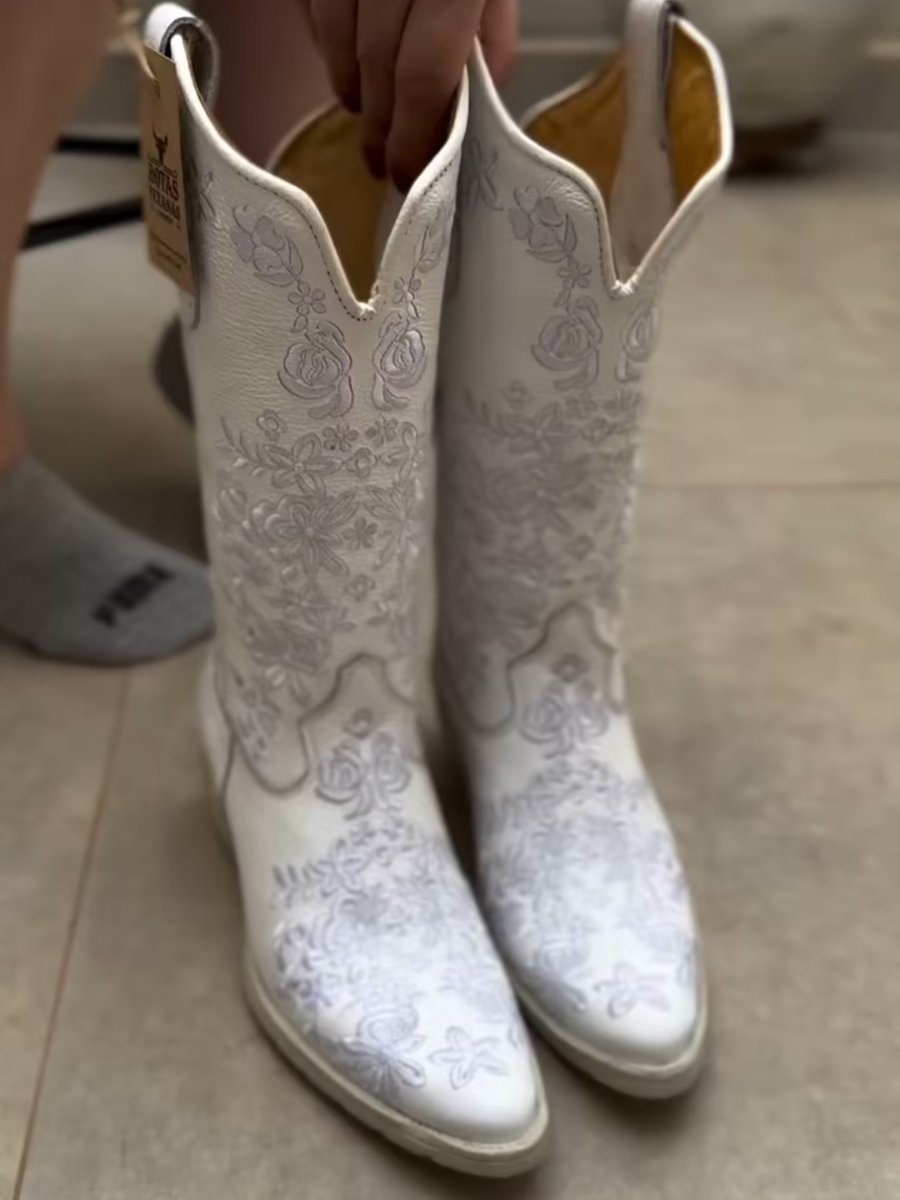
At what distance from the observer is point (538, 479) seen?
0.64m

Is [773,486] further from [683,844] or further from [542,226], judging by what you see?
[542,226]

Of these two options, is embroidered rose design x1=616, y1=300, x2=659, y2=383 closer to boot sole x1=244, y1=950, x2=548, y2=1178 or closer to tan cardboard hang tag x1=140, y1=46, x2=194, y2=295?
tan cardboard hang tag x1=140, y1=46, x2=194, y2=295

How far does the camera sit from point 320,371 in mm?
544

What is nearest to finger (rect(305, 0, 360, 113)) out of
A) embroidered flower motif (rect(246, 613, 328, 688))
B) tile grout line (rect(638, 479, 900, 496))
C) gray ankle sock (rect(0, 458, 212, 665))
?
embroidered flower motif (rect(246, 613, 328, 688))

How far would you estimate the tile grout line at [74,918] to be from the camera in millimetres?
596

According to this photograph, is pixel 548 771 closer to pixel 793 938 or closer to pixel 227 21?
pixel 793 938

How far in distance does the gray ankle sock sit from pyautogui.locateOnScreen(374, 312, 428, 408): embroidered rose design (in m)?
0.38

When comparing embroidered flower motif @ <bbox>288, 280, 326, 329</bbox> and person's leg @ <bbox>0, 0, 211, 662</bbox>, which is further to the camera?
person's leg @ <bbox>0, 0, 211, 662</bbox>

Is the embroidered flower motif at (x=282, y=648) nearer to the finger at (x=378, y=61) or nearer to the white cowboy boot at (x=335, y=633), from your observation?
the white cowboy boot at (x=335, y=633)

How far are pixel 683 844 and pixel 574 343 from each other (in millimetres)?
302

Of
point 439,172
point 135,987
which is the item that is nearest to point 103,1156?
point 135,987

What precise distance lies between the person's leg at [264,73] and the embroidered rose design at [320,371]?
29cm

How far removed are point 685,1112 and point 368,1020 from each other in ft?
0.49

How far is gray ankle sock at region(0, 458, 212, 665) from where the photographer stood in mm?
875
